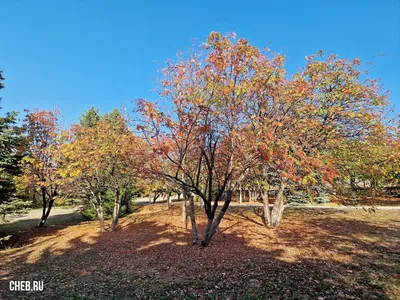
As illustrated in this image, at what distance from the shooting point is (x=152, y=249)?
9172 mm

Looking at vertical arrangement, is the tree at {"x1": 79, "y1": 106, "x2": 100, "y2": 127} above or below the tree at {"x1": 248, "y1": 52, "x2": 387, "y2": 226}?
above

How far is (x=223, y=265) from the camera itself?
23.1 feet

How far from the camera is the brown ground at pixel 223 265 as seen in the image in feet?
17.4

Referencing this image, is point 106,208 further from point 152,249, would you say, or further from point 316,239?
point 316,239

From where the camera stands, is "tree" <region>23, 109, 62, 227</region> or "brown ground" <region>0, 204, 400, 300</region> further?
"tree" <region>23, 109, 62, 227</region>

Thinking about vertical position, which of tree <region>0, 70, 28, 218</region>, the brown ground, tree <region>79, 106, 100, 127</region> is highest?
tree <region>79, 106, 100, 127</region>

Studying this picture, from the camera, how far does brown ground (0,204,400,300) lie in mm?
5301

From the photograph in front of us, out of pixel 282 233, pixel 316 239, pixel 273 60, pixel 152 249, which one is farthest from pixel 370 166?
pixel 152 249

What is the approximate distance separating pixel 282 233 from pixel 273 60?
24.1ft

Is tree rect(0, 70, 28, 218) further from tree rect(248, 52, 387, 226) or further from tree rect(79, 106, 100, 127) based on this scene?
tree rect(79, 106, 100, 127)

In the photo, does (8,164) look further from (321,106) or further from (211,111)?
(321,106)

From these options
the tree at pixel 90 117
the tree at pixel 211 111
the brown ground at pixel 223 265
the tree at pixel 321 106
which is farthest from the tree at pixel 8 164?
the tree at pixel 90 117

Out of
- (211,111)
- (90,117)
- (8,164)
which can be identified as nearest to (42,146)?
(8,164)

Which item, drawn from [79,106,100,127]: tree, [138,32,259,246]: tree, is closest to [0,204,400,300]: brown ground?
[138,32,259,246]: tree
